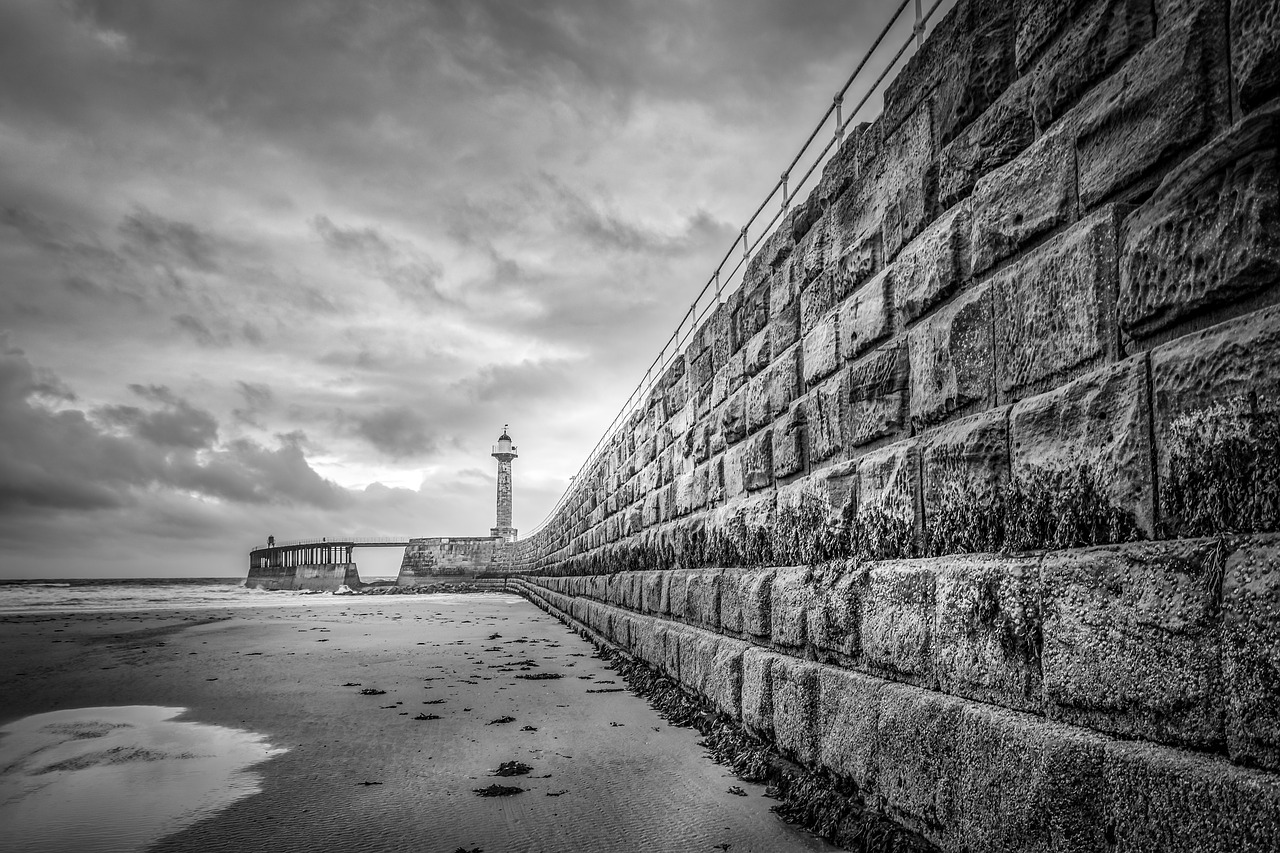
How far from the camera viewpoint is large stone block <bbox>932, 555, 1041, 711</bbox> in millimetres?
2043

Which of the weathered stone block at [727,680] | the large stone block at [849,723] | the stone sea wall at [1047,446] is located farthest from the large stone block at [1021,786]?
the weathered stone block at [727,680]

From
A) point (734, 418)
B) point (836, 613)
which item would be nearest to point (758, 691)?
point (836, 613)

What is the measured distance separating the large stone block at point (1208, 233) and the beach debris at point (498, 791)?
9.97ft

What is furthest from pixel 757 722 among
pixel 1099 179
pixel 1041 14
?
pixel 1041 14

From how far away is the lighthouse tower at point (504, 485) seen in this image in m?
56.4

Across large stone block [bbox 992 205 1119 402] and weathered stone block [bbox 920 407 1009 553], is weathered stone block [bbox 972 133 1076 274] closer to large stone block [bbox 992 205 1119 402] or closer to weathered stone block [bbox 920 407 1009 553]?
large stone block [bbox 992 205 1119 402]

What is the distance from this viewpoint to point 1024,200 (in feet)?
7.36

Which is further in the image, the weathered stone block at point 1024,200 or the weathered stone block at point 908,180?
the weathered stone block at point 908,180

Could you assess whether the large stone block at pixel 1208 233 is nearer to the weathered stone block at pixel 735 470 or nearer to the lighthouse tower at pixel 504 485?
the weathered stone block at pixel 735 470

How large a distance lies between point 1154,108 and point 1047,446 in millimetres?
857

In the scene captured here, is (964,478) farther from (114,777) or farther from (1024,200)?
(114,777)

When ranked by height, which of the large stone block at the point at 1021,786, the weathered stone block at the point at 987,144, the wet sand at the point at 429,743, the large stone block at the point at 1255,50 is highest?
the weathered stone block at the point at 987,144

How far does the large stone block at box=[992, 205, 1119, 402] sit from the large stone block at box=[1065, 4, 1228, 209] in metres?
0.12

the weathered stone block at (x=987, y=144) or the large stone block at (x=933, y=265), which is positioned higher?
the weathered stone block at (x=987, y=144)
